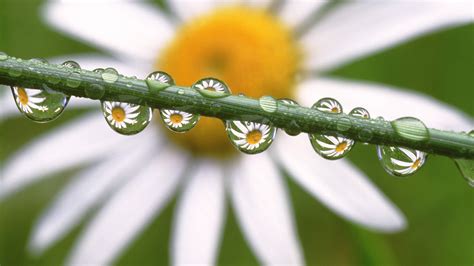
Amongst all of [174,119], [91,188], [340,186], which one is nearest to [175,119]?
[174,119]

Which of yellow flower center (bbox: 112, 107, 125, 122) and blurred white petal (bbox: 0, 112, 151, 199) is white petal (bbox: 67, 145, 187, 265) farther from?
yellow flower center (bbox: 112, 107, 125, 122)

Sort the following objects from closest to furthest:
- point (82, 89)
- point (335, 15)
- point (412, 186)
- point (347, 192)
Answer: point (82, 89), point (347, 192), point (335, 15), point (412, 186)

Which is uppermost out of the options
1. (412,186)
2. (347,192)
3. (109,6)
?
(109,6)

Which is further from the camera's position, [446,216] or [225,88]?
[446,216]

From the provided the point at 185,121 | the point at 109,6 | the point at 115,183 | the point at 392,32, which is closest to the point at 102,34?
the point at 109,6

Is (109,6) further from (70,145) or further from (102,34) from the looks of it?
(70,145)

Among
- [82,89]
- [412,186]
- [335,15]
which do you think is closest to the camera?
[82,89]

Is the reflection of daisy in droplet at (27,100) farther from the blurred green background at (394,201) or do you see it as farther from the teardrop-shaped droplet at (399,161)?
the blurred green background at (394,201)
